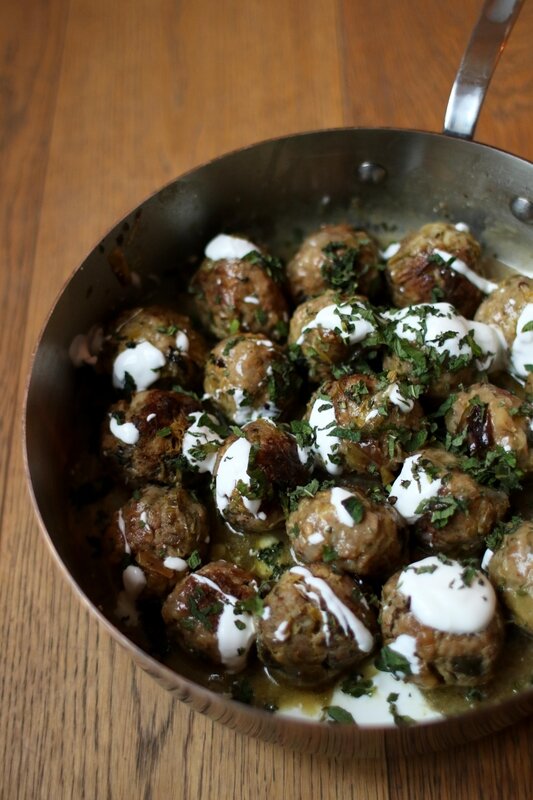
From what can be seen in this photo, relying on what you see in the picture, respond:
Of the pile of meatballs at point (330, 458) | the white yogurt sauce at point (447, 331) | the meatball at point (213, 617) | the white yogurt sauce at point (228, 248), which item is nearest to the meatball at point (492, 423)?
the pile of meatballs at point (330, 458)

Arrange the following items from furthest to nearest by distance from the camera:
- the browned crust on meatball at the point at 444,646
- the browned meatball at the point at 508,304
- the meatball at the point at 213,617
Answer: the browned meatball at the point at 508,304 < the meatball at the point at 213,617 < the browned crust on meatball at the point at 444,646

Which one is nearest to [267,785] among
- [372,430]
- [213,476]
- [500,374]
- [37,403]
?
[213,476]

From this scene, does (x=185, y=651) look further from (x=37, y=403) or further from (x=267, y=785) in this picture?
(x=37, y=403)

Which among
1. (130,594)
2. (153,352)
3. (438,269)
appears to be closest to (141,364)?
(153,352)

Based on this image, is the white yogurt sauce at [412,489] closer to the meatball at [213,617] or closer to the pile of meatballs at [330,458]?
the pile of meatballs at [330,458]

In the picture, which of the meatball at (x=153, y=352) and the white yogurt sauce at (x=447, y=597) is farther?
the meatball at (x=153, y=352)

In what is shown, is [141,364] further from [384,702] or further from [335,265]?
[384,702]

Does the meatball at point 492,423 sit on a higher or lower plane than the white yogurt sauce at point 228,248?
lower
